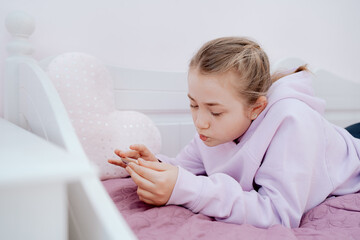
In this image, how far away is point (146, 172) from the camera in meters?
0.67

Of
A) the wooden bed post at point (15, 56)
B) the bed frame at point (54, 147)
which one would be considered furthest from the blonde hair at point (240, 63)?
the wooden bed post at point (15, 56)

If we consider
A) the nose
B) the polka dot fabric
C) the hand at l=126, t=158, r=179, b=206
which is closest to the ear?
the nose

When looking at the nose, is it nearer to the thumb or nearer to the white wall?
the thumb

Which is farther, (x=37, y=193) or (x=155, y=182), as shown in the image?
(x=155, y=182)

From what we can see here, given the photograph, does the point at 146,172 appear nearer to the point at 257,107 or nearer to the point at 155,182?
the point at 155,182

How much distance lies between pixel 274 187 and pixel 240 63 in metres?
0.30

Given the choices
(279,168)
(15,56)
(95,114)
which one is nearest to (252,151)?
(279,168)

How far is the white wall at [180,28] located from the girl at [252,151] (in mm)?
532

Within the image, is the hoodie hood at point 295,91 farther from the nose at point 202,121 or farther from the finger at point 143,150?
the finger at point 143,150

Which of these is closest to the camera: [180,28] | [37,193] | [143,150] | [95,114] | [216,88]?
[37,193]

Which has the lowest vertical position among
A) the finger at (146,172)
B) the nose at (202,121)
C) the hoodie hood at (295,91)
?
the finger at (146,172)

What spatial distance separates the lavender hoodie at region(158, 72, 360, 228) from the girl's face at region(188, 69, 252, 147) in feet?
0.17

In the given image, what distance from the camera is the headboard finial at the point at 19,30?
0.92 metres

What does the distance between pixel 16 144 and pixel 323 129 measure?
722 millimetres
